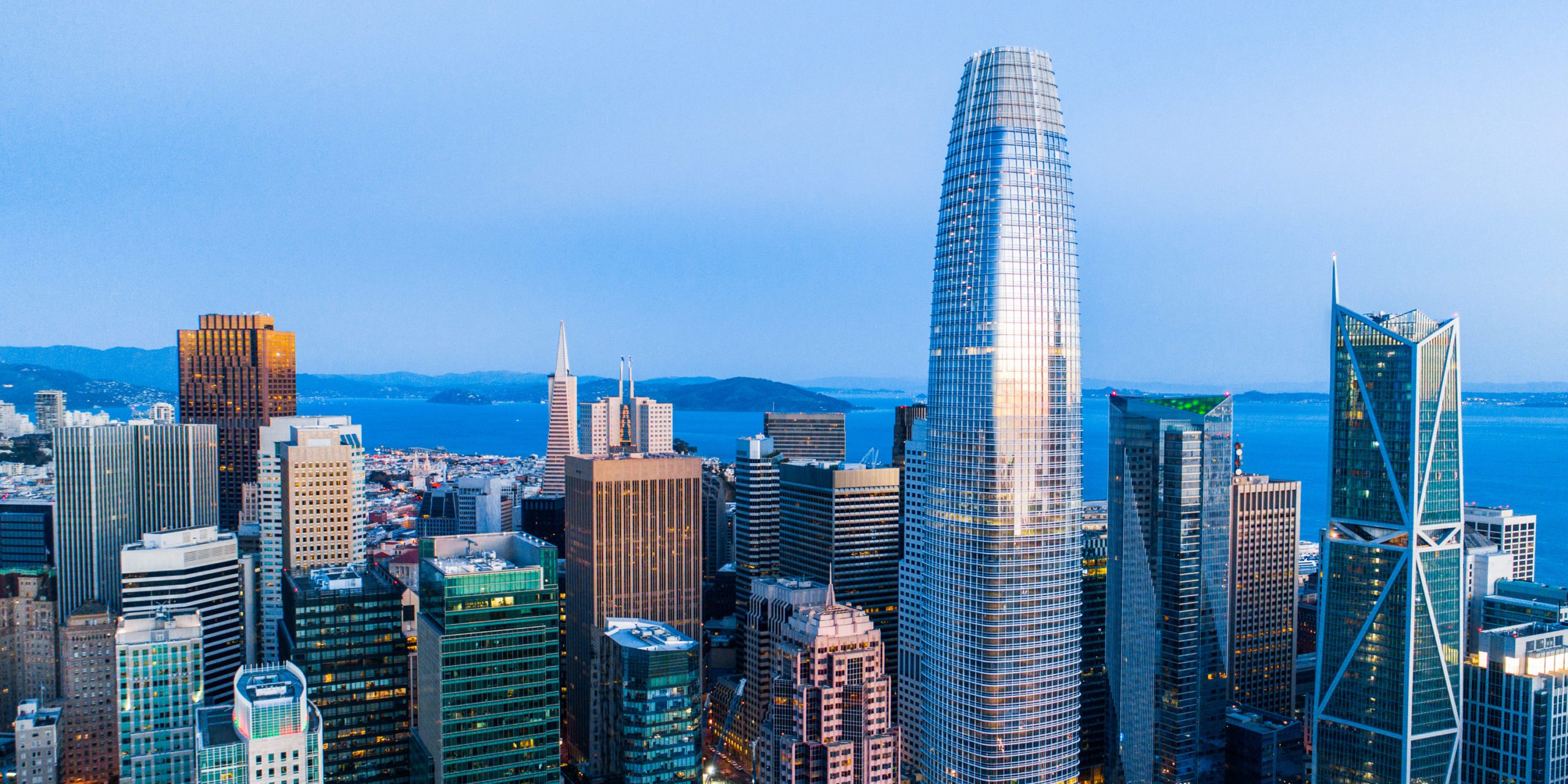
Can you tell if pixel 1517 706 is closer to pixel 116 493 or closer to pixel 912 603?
pixel 912 603

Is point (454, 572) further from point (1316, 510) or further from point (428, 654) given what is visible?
point (1316, 510)

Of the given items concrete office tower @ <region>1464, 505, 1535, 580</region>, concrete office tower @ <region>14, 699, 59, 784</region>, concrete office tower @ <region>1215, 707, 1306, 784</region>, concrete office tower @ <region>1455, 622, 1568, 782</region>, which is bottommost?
concrete office tower @ <region>1215, 707, 1306, 784</region>

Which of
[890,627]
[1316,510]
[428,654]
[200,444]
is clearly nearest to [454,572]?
[428,654]

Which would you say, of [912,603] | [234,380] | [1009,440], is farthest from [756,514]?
[234,380]

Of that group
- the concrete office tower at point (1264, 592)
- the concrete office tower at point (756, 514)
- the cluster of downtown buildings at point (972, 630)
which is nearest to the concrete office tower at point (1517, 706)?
the cluster of downtown buildings at point (972, 630)

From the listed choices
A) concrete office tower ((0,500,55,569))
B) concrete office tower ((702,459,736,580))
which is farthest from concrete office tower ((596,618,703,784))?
concrete office tower ((0,500,55,569))

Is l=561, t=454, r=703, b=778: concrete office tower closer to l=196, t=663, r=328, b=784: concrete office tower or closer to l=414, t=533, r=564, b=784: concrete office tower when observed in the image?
l=414, t=533, r=564, b=784: concrete office tower

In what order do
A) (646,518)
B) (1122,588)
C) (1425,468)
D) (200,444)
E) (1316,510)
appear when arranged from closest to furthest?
1. (1425,468)
2. (1122,588)
3. (646,518)
4. (200,444)
5. (1316,510)
